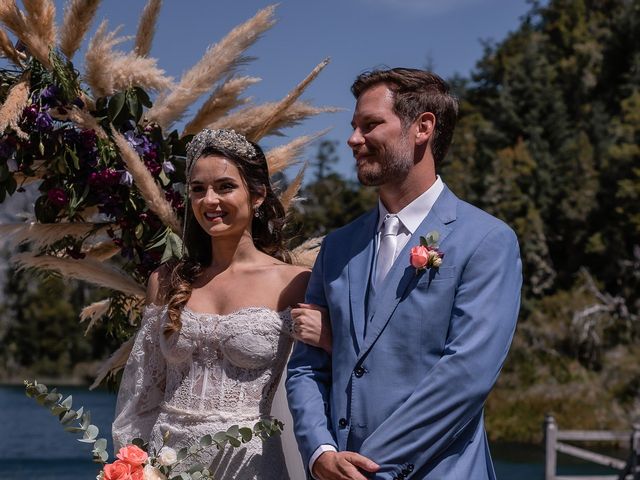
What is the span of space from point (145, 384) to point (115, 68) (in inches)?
45.9

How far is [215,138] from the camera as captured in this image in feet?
10.6

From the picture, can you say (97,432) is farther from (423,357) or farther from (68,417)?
(423,357)

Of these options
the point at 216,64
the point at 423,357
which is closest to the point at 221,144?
the point at 216,64

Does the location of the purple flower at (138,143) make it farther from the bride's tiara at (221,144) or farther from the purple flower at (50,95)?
the bride's tiara at (221,144)

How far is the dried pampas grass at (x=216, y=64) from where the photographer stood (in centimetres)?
373

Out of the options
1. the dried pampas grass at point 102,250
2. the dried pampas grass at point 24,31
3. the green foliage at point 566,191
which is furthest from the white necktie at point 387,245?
the green foliage at point 566,191

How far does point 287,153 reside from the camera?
12.4ft

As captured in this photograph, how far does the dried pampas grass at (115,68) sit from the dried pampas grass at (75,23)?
0.21ft

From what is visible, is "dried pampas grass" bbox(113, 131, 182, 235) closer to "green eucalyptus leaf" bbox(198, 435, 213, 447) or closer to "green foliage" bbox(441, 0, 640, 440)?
"green eucalyptus leaf" bbox(198, 435, 213, 447)

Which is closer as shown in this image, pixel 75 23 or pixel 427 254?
pixel 427 254

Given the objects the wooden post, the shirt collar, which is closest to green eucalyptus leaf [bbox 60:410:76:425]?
the shirt collar

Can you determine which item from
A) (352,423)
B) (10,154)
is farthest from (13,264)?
(352,423)

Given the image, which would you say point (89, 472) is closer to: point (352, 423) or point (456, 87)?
point (352, 423)

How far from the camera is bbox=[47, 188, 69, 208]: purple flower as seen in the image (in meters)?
3.65
